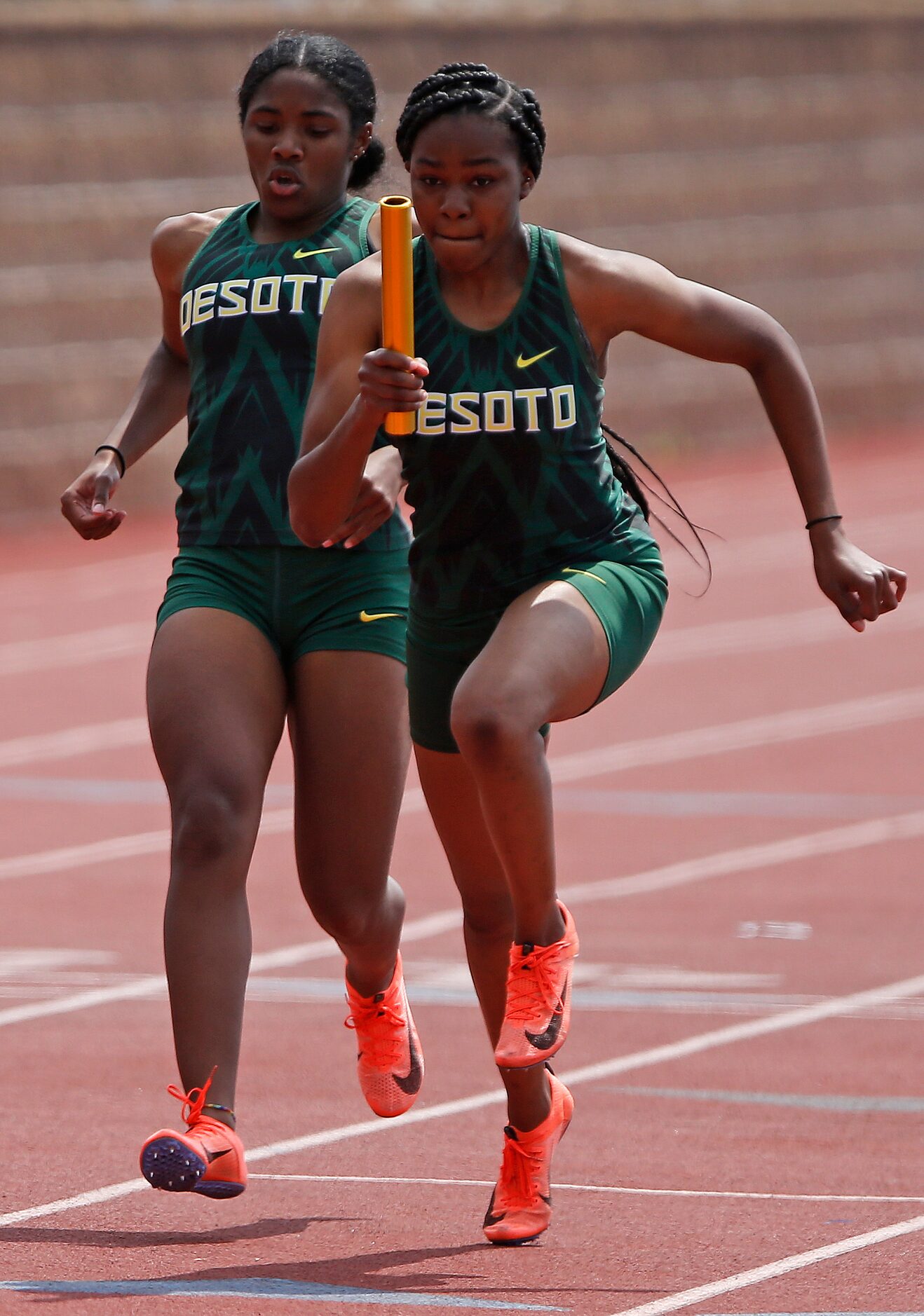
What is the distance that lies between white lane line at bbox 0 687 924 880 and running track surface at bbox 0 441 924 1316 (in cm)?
4

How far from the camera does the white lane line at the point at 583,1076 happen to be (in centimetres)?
508

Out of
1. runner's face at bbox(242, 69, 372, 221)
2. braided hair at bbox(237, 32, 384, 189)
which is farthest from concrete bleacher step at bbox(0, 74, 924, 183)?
runner's face at bbox(242, 69, 372, 221)

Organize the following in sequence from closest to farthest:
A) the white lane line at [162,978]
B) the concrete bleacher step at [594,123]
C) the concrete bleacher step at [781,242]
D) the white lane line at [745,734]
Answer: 1. the white lane line at [162,978]
2. the white lane line at [745,734]
3. the concrete bleacher step at [594,123]
4. the concrete bleacher step at [781,242]

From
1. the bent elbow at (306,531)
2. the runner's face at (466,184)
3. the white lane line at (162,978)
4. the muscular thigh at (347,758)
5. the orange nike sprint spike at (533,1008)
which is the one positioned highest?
the runner's face at (466,184)

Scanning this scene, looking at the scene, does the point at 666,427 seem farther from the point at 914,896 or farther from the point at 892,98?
the point at 914,896

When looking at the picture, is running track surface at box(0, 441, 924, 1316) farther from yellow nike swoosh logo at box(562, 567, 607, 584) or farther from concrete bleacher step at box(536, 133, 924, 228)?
concrete bleacher step at box(536, 133, 924, 228)

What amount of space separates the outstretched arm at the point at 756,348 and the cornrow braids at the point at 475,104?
24 cm

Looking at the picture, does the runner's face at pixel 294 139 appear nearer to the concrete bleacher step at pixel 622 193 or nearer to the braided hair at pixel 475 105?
the braided hair at pixel 475 105

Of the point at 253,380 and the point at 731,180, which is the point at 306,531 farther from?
the point at 731,180

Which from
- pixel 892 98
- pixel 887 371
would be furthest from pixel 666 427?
pixel 892 98

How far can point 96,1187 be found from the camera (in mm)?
5168

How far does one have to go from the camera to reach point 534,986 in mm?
4461

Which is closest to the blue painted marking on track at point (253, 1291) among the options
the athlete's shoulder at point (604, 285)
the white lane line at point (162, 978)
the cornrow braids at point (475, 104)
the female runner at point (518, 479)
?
the female runner at point (518, 479)

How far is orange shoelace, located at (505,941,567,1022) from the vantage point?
4.45 meters
